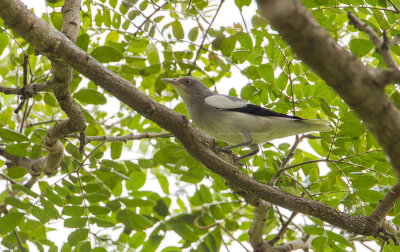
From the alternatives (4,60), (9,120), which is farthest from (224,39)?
(4,60)

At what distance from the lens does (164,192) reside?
196 inches

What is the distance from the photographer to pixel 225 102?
439 centimetres

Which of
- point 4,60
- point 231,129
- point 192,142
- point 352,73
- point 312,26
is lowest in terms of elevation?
point 352,73

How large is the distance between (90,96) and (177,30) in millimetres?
1251

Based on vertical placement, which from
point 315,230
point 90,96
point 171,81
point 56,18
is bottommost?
point 315,230

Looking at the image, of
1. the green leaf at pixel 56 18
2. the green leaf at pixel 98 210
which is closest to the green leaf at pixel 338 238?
the green leaf at pixel 98 210

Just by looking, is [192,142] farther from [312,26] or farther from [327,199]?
[327,199]

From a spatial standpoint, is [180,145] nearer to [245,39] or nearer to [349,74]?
[245,39]

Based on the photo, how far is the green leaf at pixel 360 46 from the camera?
11.0 ft

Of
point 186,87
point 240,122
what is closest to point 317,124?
point 240,122

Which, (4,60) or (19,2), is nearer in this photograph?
(19,2)

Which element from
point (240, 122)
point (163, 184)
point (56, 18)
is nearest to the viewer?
point (56, 18)

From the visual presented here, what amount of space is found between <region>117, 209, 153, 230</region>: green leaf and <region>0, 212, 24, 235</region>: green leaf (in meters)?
0.94

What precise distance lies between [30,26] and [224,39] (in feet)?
7.43
